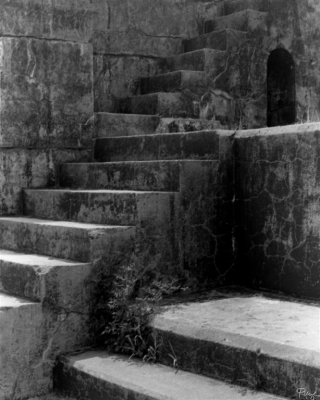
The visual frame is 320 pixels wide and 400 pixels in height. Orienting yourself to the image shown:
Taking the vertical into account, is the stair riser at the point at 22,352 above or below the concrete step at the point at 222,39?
below

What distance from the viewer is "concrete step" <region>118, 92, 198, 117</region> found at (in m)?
6.15

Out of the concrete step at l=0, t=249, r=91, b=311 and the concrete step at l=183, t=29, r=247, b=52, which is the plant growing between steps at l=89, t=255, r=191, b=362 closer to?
the concrete step at l=0, t=249, r=91, b=311

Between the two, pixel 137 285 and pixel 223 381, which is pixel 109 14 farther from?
pixel 223 381

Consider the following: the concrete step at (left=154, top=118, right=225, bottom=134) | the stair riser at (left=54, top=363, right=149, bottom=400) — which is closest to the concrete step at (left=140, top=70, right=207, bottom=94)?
the concrete step at (left=154, top=118, right=225, bottom=134)

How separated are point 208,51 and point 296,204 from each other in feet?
9.06

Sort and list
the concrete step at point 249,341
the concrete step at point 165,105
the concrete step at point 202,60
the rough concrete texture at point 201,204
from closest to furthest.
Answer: the concrete step at point 249,341, the rough concrete texture at point 201,204, the concrete step at point 165,105, the concrete step at point 202,60

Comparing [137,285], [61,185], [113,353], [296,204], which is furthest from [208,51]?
[113,353]

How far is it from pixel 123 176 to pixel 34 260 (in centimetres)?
99

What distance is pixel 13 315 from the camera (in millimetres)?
3668

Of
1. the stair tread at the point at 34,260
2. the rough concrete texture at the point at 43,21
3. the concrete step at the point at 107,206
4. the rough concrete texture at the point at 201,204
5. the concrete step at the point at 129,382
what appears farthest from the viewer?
the rough concrete texture at the point at 43,21

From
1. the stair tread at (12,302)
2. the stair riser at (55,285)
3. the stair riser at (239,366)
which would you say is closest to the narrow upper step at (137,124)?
the stair riser at (55,285)

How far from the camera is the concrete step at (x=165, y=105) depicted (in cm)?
615

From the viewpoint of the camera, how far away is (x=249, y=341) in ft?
10.5
